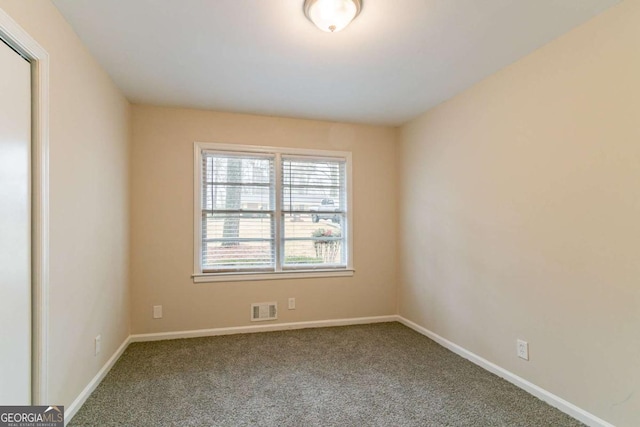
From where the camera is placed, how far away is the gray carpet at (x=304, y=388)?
1979 millimetres

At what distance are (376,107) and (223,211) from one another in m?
1.99

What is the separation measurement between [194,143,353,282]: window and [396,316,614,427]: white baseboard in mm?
1369

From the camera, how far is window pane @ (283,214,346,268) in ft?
12.2

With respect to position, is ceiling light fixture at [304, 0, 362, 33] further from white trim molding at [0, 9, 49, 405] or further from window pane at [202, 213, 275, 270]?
window pane at [202, 213, 275, 270]

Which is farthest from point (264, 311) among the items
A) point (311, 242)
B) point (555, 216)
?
point (555, 216)

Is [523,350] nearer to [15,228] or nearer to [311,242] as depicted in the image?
[311,242]

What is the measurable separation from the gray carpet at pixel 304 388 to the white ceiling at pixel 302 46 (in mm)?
2414

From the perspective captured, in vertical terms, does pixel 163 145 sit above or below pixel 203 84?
below

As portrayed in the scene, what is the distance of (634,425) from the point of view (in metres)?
1.71

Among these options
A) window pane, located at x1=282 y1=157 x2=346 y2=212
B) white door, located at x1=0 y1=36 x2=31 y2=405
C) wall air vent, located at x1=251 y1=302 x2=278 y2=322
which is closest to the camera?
white door, located at x1=0 y1=36 x2=31 y2=405

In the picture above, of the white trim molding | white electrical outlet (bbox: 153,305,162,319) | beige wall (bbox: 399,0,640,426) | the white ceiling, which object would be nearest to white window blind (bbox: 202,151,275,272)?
white electrical outlet (bbox: 153,305,162,319)

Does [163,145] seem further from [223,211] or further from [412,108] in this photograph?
[412,108]

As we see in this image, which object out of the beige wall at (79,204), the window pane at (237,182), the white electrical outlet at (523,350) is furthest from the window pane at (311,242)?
the white electrical outlet at (523,350)

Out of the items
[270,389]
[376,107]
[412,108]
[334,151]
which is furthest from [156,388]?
[412,108]
